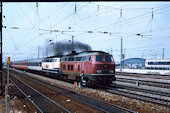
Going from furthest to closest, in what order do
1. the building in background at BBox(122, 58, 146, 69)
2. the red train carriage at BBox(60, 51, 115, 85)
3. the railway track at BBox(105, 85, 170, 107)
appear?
the building in background at BBox(122, 58, 146, 69) < the red train carriage at BBox(60, 51, 115, 85) < the railway track at BBox(105, 85, 170, 107)

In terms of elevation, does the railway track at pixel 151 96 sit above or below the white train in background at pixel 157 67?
below

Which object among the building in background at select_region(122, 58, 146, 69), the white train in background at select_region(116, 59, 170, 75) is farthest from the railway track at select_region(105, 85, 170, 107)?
the building in background at select_region(122, 58, 146, 69)

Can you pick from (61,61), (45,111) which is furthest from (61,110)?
(61,61)

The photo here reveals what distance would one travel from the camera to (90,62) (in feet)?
58.3

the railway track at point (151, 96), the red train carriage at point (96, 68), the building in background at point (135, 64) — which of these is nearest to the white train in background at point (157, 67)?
the building in background at point (135, 64)

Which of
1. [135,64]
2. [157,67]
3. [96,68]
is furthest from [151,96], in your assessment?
[135,64]

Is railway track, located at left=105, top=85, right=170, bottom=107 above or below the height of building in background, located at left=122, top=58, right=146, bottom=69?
below

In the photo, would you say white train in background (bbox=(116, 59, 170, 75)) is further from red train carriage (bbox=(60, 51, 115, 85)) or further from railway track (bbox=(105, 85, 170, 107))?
railway track (bbox=(105, 85, 170, 107))

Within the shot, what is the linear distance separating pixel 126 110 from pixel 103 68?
7.70 meters

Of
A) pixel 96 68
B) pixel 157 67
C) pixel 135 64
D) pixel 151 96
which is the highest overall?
pixel 96 68

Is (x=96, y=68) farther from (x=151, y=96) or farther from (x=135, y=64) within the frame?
(x=135, y=64)

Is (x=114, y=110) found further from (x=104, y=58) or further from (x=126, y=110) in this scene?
(x=104, y=58)

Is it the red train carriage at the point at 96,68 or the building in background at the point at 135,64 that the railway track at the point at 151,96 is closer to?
the red train carriage at the point at 96,68

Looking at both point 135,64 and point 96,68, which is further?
point 135,64
